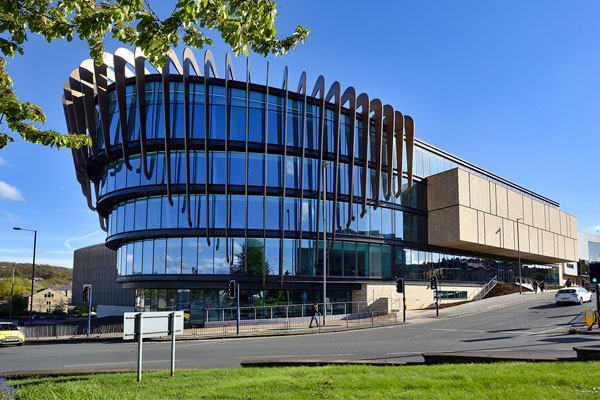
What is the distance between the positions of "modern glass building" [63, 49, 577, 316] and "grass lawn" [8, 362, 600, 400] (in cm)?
2351

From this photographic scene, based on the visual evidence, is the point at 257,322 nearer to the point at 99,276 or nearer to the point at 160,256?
the point at 160,256

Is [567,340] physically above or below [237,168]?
below

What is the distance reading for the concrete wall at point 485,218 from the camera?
4650 centimetres

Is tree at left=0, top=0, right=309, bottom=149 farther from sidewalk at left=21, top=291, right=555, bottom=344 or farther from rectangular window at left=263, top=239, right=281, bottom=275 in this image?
rectangular window at left=263, top=239, right=281, bottom=275

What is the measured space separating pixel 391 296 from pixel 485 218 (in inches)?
573

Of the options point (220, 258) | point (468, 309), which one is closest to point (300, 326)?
point (220, 258)

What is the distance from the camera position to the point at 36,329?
3072 centimetres

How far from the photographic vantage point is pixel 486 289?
5484 centimetres

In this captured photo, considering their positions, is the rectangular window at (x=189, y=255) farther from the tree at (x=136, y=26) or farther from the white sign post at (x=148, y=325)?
the tree at (x=136, y=26)

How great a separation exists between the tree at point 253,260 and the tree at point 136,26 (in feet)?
91.3

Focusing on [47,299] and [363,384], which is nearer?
[363,384]

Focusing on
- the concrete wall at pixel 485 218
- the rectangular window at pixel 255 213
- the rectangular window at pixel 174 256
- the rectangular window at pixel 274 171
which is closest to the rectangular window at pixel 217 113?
the rectangular window at pixel 274 171

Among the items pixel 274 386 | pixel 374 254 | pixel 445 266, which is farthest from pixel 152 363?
pixel 445 266

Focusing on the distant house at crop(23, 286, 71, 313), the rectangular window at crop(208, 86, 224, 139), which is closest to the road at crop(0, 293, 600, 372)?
the rectangular window at crop(208, 86, 224, 139)
